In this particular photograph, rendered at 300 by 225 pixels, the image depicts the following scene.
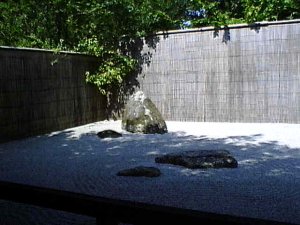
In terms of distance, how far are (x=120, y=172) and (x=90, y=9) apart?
22.2ft

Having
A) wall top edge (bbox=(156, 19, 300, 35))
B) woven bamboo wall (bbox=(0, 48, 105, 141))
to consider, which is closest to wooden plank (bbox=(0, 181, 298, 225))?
woven bamboo wall (bbox=(0, 48, 105, 141))

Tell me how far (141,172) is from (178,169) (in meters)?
0.54

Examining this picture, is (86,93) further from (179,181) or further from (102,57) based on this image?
(179,181)

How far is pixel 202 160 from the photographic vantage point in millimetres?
5176

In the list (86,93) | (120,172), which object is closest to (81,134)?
(86,93)

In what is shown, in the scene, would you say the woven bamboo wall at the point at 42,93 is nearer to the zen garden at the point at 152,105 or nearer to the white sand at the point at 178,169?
the zen garden at the point at 152,105

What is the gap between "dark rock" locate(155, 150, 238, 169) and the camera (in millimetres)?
5102

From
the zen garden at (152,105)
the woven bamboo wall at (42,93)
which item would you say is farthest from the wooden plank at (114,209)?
the woven bamboo wall at (42,93)

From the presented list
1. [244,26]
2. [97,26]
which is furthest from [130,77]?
[244,26]

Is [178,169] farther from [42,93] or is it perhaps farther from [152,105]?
[42,93]

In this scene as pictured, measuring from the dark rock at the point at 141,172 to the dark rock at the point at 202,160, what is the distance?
0.52 metres

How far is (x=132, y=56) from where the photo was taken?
10672 mm

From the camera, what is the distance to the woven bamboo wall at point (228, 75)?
8891mm

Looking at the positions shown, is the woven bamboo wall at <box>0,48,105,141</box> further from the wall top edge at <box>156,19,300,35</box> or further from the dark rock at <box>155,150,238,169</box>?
the dark rock at <box>155,150,238,169</box>
